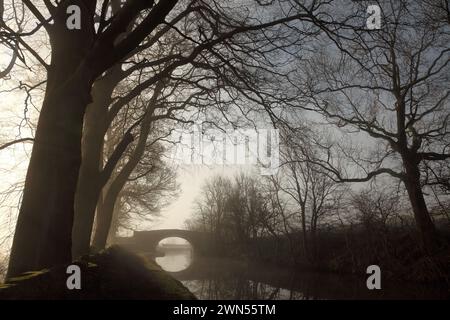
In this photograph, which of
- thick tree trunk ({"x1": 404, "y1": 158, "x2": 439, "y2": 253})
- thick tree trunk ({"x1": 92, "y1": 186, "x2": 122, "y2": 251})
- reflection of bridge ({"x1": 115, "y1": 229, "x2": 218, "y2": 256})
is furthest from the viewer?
reflection of bridge ({"x1": 115, "y1": 229, "x2": 218, "y2": 256})

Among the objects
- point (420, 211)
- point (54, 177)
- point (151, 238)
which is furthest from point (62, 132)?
point (151, 238)

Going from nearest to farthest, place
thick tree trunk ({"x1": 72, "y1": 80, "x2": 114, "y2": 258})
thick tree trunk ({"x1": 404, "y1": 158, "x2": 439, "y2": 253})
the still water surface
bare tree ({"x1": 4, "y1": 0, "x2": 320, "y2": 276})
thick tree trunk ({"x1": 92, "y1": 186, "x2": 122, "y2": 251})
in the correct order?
bare tree ({"x1": 4, "y1": 0, "x2": 320, "y2": 276}) → thick tree trunk ({"x1": 72, "y1": 80, "x2": 114, "y2": 258}) → the still water surface → thick tree trunk ({"x1": 92, "y1": 186, "x2": 122, "y2": 251}) → thick tree trunk ({"x1": 404, "y1": 158, "x2": 439, "y2": 253})

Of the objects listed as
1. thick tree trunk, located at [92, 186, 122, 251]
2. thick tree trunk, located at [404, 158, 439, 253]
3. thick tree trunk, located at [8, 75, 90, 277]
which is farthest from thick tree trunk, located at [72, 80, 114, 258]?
thick tree trunk, located at [404, 158, 439, 253]

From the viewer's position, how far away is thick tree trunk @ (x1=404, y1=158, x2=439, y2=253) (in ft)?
57.1

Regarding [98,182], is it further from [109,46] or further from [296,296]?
[296,296]

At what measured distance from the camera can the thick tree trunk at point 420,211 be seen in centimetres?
1739

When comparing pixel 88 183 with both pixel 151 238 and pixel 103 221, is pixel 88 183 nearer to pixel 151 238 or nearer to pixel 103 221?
pixel 103 221

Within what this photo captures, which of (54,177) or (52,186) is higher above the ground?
(54,177)

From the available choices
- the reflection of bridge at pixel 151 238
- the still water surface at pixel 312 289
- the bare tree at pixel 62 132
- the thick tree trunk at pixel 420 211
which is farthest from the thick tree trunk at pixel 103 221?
the reflection of bridge at pixel 151 238

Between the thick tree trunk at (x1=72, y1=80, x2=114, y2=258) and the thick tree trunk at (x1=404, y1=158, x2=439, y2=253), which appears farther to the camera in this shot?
the thick tree trunk at (x1=404, y1=158, x2=439, y2=253)

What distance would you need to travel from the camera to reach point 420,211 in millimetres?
17641

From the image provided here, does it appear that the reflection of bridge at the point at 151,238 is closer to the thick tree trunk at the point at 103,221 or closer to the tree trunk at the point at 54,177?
the thick tree trunk at the point at 103,221

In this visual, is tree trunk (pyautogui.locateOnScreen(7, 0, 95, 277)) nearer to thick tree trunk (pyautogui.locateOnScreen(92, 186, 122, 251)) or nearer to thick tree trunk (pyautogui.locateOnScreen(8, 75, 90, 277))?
thick tree trunk (pyautogui.locateOnScreen(8, 75, 90, 277))

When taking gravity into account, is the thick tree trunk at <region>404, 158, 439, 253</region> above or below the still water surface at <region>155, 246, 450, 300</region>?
above
